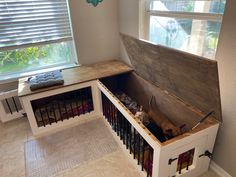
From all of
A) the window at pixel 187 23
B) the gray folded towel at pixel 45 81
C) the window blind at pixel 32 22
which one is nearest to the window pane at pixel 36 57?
the window blind at pixel 32 22

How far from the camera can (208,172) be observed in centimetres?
156

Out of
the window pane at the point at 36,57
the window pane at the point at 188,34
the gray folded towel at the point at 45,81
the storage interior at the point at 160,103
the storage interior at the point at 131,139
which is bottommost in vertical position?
the storage interior at the point at 131,139

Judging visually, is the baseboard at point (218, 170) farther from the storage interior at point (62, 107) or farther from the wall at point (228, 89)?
the storage interior at point (62, 107)

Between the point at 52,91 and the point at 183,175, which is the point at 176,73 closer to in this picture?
the point at 183,175

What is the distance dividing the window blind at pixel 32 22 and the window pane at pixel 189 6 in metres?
1.17

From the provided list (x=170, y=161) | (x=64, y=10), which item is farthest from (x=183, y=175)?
(x=64, y=10)

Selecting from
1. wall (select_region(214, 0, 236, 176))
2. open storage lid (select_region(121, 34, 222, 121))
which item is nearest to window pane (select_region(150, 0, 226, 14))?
wall (select_region(214, 0, 236, 176))

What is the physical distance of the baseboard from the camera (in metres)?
1.49

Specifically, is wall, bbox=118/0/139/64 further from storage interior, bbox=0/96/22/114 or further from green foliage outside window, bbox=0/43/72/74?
storage interior, bbox=0/96/22/114

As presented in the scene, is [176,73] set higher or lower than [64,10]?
lower

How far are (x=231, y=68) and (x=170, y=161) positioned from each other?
758 millimetres

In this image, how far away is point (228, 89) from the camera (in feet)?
4.19

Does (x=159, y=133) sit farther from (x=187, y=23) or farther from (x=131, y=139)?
(x=187, y=23)

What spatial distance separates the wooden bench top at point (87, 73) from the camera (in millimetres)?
1963
